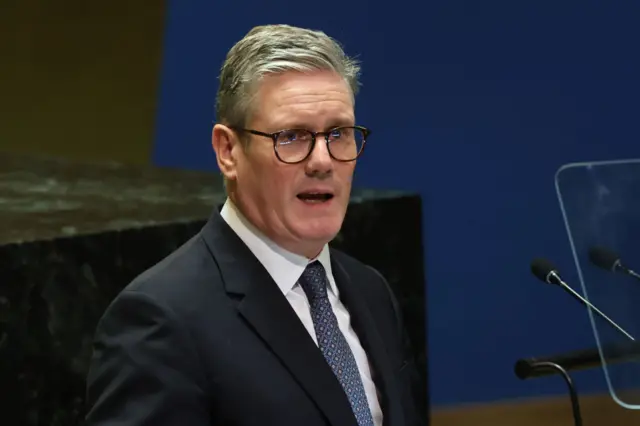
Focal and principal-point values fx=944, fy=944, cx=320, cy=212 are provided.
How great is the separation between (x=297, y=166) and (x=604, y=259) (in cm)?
51

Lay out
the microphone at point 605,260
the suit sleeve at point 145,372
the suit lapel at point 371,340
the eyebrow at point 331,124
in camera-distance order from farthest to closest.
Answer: the microphone at point 605,260 < the suit lapel at point 371,340 < the eyebrow at point 331,124 < the suit sleeve at point 145,372

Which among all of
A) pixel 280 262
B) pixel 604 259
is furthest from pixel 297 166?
pixel 604 259

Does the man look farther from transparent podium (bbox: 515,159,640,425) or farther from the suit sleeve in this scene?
transparent podium (bbox: 515,159,640,425)

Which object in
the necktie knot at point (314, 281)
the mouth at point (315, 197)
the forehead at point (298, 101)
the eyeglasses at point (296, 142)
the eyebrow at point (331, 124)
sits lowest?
the necktie knot at point (314, 281)

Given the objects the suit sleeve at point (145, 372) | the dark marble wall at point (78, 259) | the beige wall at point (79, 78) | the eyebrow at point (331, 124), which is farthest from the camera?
the beige wall at point (79, 78)

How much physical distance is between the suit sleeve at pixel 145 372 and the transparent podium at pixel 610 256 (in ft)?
1.99

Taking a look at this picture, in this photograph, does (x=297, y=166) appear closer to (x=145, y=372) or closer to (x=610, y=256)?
(x=145, y=372)

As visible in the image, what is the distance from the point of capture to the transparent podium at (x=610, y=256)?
131 centimetres

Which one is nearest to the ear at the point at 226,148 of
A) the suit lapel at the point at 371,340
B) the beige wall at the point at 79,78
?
the suit lapel at the point at 371,340

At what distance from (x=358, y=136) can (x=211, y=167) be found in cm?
191

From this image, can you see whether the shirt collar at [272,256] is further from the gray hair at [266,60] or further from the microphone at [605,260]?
the microphone at [605,260]

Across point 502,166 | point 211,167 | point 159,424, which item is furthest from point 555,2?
point 159,424

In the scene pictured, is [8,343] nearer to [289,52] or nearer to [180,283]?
[180,283]

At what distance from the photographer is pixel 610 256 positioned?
1352 mm
